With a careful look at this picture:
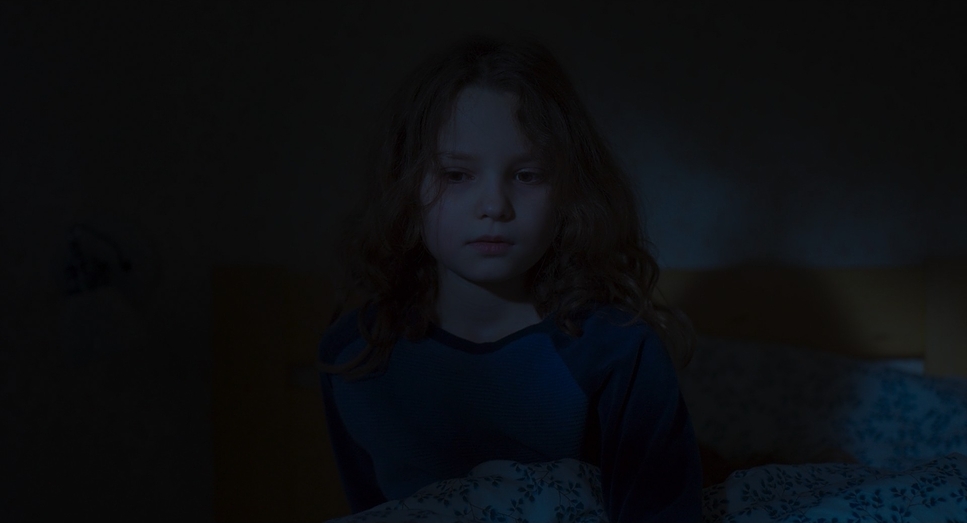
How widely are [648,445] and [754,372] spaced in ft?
2.42

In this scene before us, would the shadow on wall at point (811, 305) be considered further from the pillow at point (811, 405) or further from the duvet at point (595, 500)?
the duvet at point (595, 500)

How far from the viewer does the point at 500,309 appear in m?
0.76

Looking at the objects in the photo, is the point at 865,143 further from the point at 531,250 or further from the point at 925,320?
the point at 531,250

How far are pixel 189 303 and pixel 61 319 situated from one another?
228 mm

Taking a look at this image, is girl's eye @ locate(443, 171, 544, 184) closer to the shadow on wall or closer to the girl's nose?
the girl's nose

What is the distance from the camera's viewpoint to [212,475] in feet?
4.26

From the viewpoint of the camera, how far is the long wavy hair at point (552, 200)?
0.69 metres

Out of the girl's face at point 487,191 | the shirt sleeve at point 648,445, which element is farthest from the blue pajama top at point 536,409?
the girl's face at point 487,191

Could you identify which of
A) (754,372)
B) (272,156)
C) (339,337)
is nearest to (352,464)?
(339,337)

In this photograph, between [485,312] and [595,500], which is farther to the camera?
[485,312]

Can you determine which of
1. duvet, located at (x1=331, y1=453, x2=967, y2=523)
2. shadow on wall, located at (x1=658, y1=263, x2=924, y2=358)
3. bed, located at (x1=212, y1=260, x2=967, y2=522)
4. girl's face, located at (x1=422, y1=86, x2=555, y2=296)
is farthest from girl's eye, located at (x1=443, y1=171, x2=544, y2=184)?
shadow on wall, located at (x1=658, y1=263, x2=924, y2=358)

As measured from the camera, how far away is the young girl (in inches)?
26.2

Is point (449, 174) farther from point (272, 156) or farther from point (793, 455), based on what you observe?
point (793, 455)

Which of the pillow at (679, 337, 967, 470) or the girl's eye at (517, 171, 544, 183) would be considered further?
the pillow at (679, 337, 967, 470)
